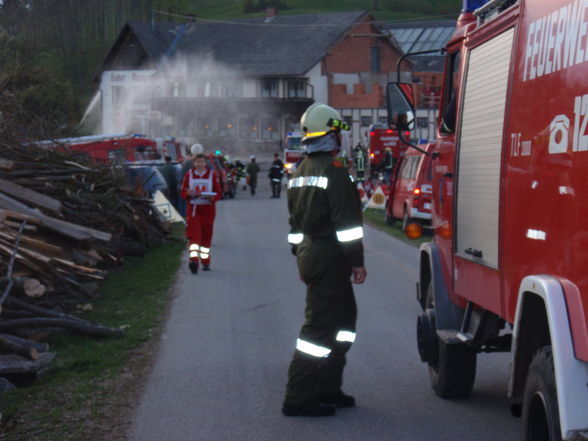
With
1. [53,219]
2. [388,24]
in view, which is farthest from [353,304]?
[388,24]

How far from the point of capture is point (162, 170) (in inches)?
1171

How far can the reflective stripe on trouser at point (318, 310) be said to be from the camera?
6867 mm

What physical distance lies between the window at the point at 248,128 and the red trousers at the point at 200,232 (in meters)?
60.2

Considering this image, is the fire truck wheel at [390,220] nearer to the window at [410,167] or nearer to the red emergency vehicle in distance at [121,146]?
the window at [410,167]

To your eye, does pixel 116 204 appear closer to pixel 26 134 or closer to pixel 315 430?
pixel 26 134

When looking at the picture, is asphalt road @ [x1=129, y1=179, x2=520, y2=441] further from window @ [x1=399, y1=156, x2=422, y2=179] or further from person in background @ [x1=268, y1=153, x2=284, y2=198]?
person in background @ [x1=268, y1=153, x2=284, y2=198]

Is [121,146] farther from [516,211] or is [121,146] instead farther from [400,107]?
[516,211]

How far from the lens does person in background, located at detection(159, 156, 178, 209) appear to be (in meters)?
29.6

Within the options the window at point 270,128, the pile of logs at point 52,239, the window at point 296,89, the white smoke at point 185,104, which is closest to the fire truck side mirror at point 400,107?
the pile of logs at point 52,239

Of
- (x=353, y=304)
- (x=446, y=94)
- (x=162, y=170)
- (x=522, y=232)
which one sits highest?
(x=446, y=94)

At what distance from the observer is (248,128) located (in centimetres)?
7662

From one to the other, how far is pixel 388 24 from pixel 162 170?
86462mm

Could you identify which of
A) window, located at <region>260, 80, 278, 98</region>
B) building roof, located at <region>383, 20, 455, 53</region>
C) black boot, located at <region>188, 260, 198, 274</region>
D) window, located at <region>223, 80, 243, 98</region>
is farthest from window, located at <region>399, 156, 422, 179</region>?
building roof, located at <region>383, 20, 455, 53</region>

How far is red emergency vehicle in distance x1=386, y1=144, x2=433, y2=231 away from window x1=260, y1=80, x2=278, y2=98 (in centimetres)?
5103
